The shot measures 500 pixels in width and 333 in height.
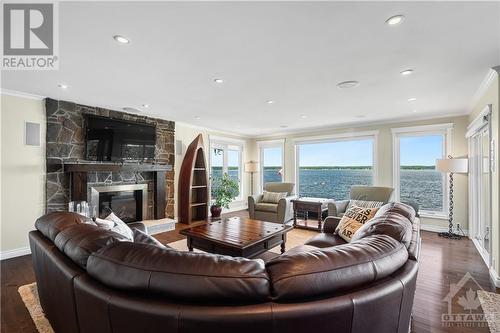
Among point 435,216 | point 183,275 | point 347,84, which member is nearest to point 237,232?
point 183,275

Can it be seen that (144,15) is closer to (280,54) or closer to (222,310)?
(280,54)

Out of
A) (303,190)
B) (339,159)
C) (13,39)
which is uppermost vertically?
(13,39)

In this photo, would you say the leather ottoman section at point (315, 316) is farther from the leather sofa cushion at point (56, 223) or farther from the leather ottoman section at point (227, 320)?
the leather sofa cushion at point (56, 223)

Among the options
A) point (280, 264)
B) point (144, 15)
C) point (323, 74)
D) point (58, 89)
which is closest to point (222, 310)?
point (280, 264)

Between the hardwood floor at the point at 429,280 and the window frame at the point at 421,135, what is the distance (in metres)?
0.82

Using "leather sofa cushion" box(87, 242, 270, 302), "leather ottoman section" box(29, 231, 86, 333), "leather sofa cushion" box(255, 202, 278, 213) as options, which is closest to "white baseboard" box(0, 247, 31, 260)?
"leather ottoman section" box(29, 231, 86, 333)

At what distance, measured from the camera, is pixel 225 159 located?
23.2 ft

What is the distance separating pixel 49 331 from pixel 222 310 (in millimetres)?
1979

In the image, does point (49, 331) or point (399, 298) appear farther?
point (49, 331)

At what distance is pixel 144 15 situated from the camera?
5.56 ft

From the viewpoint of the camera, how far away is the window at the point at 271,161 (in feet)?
24.0

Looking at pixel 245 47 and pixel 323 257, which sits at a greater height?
pixel 245 47

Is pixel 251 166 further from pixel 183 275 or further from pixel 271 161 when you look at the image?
pixel 183 275

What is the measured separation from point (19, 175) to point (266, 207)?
4.25 m
